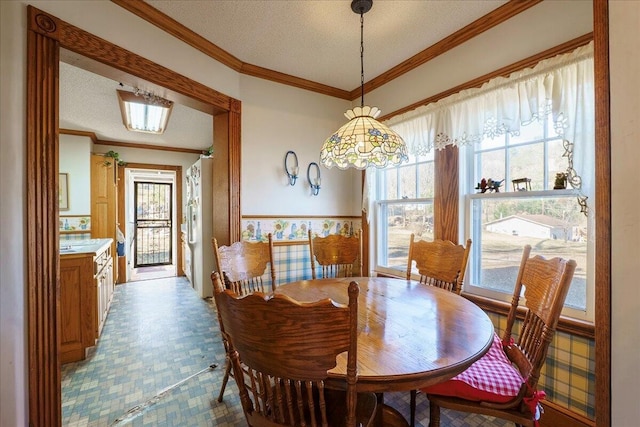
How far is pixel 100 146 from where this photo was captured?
450 cm

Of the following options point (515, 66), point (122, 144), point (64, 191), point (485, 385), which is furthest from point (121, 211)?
point (515, 66)

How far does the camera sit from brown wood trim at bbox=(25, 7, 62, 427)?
1.29m

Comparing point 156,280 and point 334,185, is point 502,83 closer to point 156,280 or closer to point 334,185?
point 334,185

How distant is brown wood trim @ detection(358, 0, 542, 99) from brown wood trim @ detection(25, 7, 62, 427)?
7.83ft

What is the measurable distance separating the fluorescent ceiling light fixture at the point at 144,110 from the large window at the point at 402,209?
2344 millimetres

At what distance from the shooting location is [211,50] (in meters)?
2.19

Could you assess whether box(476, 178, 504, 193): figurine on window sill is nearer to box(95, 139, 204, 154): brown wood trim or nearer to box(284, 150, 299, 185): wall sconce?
box(284, 150, 299, 185): wall sconce

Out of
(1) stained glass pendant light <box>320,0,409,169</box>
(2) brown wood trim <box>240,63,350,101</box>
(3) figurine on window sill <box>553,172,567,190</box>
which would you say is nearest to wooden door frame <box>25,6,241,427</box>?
(2) brown wood trim <box>240,63,350,101</box>

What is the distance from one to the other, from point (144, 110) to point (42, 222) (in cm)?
220

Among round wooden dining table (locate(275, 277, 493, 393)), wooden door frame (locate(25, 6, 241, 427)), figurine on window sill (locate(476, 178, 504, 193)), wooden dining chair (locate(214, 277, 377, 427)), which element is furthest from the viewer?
figurine on window sill (locate(476, 178, 504, 193))

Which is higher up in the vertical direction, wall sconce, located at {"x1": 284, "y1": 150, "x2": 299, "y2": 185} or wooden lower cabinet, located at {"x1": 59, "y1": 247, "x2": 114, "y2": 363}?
wall sconce, located at {"x1": 284, "y1": 150, "x2": 299, "y2": 185}

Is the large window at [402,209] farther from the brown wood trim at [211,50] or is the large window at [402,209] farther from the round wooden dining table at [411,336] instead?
the brown wood trim at [211,50]

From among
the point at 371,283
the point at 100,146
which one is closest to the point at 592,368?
Answer: the point at 371,283

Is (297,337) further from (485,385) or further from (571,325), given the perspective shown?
(571,325)
